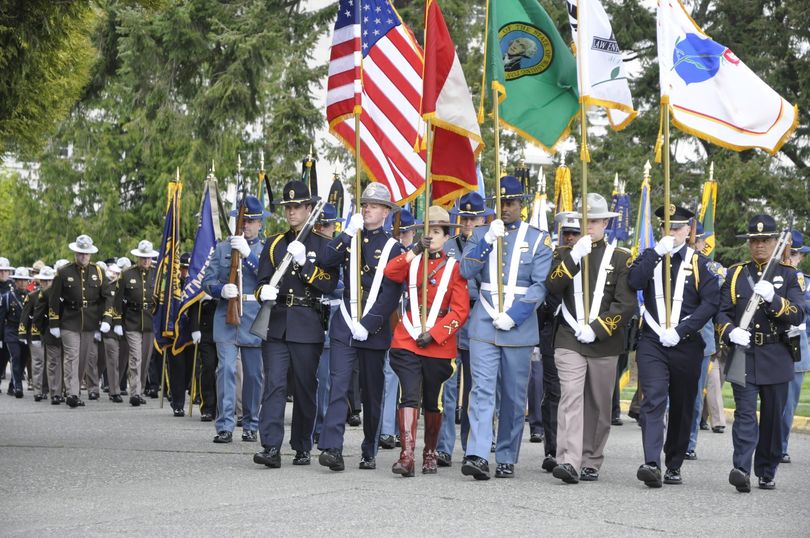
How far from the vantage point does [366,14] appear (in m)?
12.9

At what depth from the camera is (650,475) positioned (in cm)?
1026

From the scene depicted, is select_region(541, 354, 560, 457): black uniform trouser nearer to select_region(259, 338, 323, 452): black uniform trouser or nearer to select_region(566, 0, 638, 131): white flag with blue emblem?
select_region(259, 338, 323, 452): black uniform trouser

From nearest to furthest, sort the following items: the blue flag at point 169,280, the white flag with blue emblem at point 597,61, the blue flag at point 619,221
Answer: the white flag with blue emblem at point 597,61 → the blue flag at point 169,280 → the blue flag at point 619,221

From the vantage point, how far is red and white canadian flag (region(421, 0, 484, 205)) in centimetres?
1145

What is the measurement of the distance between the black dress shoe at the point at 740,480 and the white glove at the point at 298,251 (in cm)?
369

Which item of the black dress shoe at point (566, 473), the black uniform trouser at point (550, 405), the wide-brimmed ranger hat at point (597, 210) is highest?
the wide-brimmed ranger hat at point (597, 210)

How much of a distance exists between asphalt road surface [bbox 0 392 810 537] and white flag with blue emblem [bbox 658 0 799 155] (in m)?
2.82

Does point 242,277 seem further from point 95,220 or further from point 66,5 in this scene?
point 95,220

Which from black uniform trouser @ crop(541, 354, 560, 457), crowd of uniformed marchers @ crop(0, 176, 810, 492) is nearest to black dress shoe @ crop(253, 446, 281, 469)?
crowd of uniformed marchers @ crop(0, 176, 810, 492)

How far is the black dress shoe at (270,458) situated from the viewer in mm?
11008

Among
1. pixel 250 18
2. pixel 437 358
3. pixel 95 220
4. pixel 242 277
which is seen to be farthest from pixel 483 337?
pixel 95 220

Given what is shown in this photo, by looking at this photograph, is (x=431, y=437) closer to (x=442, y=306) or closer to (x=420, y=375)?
(x=420, y=375)

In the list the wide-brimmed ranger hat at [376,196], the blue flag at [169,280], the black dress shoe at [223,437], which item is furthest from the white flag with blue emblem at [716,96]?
the blue flag at [169,280]

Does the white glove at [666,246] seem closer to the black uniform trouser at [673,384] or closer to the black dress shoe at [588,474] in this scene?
the black uniform trouser at [673,384]
